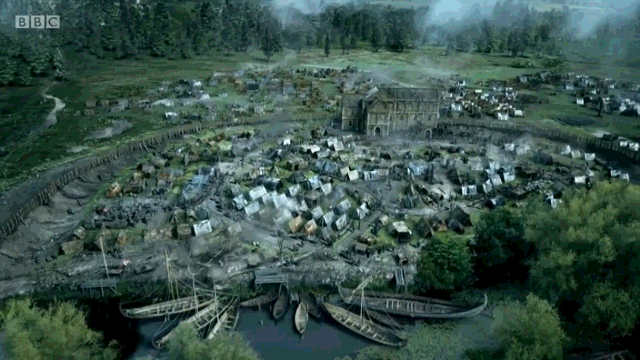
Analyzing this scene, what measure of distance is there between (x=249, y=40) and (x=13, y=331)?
302 ft

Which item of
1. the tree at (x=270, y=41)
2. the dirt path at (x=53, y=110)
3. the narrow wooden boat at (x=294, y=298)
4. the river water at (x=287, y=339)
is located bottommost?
the river water at (x=287, y=339)

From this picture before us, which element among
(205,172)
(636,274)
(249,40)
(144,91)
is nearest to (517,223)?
(636,274)

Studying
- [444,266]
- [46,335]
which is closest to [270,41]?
[444,266]

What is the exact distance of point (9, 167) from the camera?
50.8m

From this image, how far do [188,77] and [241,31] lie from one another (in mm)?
27265

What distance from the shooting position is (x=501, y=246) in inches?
1356

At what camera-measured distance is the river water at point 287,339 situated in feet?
97.6

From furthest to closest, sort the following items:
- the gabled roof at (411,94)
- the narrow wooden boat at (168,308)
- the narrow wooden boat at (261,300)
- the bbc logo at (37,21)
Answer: the bbc logo at (37,21), the gabled roof at (411,94), the narrow wooden boat at (261,300), the narrow wooden boat at (168,308)

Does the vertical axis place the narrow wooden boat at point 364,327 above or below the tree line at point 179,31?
below

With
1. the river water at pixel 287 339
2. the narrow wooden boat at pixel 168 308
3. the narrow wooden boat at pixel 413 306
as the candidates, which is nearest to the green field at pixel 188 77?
the narrow wooden boat at pixel 168 308

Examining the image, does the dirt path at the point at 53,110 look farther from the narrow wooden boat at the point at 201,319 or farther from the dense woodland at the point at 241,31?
the narrow wooden boat at the point at 201,319

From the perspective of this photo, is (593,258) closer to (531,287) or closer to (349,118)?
(531,287)

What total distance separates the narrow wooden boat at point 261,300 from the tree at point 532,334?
1378 centimetres

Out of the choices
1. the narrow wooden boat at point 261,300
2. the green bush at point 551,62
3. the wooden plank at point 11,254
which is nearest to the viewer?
the narrow wooden boat at point 261,300
